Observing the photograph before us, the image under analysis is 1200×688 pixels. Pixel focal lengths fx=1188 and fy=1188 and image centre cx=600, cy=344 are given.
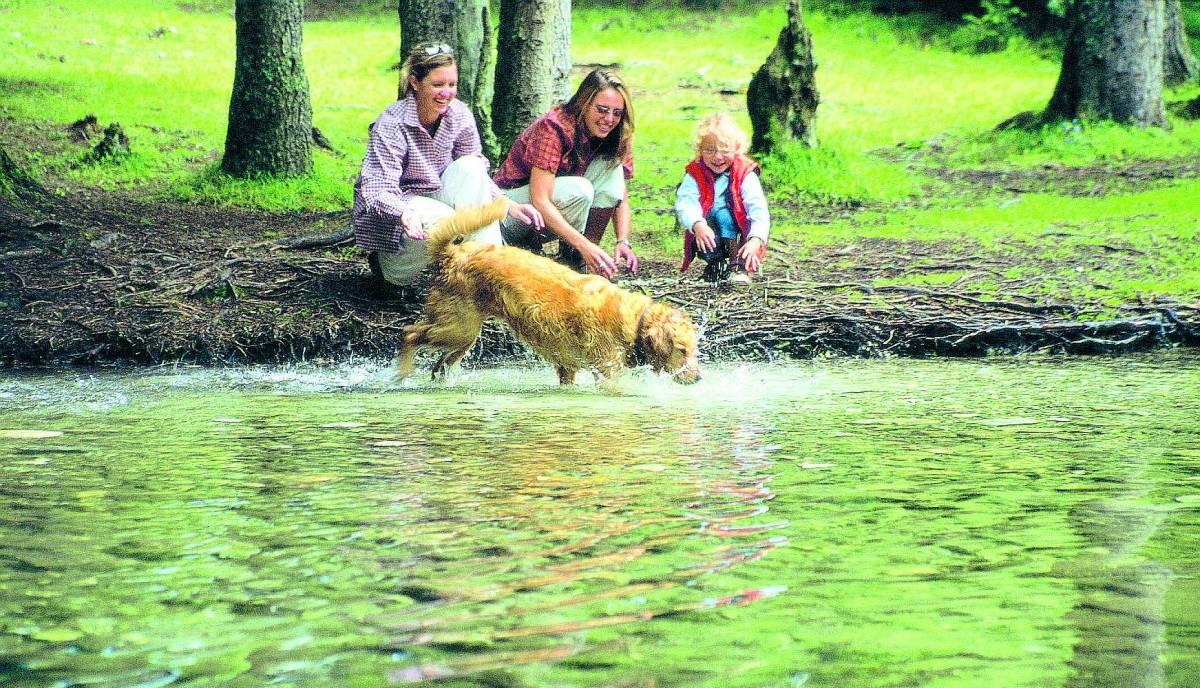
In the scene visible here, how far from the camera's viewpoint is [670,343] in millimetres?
5875

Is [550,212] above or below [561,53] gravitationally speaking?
below

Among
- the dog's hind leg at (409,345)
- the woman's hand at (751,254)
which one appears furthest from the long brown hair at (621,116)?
the dog's hind leg at (409,345)

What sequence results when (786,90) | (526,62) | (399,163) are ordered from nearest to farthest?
(399,163) → (526,62) → (786,90)

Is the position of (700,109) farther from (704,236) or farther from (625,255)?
(625,255)

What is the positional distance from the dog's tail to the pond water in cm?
117

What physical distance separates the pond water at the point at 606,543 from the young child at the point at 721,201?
2259mm

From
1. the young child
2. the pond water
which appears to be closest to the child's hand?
the young child

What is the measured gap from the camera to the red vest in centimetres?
766

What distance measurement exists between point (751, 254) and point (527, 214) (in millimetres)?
1400

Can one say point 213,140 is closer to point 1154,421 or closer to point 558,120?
point 558,120

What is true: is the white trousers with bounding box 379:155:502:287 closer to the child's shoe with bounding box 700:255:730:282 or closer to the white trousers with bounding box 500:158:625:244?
the white trousers with bounding box 500:158:625:244

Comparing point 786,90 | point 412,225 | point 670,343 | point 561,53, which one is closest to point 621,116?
point 412,225

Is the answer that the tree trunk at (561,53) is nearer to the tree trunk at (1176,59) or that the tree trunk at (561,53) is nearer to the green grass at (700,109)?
the green grass at (700,109)

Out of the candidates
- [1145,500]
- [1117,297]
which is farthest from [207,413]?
[1117,297]
